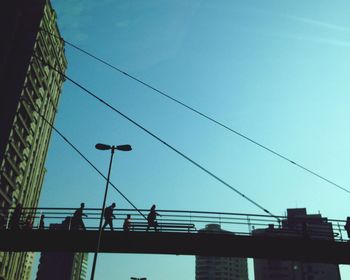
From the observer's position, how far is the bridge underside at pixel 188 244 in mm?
21141

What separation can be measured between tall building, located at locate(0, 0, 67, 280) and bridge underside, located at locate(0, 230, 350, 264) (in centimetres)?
1358

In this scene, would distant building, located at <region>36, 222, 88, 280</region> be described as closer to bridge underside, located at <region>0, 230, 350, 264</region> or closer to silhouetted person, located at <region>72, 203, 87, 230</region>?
silhouetted person, located at <region>72, 203, 87, 230</region>

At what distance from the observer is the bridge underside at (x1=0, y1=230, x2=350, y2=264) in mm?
21141

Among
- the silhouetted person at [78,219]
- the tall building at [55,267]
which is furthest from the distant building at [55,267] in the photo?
the silhouetted person at [78,219]

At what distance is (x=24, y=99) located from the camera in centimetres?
5178

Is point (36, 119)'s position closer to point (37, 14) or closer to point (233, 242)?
point (37, 14)

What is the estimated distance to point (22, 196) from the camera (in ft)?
178

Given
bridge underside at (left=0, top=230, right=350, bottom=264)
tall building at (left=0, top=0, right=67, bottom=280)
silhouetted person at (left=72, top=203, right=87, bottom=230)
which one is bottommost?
bridge underside at (left=0, top=230, right=350, bottom=264)

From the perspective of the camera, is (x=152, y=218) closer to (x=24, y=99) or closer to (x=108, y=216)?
(x=108, y=216)

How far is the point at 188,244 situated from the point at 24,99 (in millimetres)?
38958

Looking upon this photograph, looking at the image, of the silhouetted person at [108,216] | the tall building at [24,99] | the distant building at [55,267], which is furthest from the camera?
the distant building at [55,267]

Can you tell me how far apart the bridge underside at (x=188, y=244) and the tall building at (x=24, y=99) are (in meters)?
13.6

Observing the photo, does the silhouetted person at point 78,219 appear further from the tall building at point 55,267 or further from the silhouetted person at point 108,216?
the tall building at point 55,267

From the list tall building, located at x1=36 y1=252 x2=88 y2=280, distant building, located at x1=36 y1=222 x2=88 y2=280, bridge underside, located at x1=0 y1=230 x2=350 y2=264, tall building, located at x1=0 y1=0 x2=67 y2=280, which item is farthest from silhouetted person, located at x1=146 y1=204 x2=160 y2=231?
tall building, located at x1=36 y1=252 x2=88 y2=280
